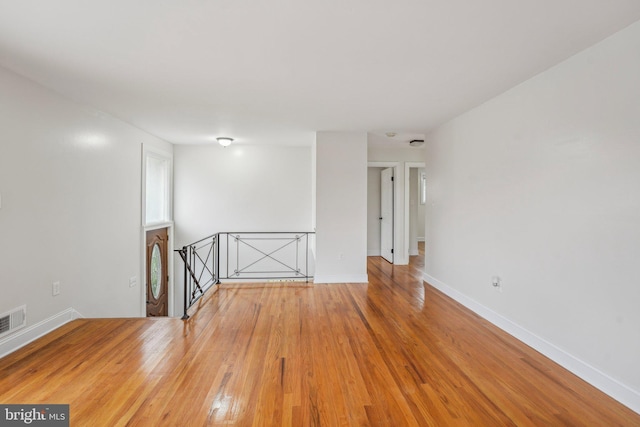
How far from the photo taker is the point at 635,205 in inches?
73.7

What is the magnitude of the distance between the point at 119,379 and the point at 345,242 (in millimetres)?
3249

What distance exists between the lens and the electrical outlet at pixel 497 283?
10.0 feet

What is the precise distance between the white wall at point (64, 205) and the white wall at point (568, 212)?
178 inches

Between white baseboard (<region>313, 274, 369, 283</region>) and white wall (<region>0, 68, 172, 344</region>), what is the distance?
2.84 m

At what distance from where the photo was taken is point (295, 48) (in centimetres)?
211

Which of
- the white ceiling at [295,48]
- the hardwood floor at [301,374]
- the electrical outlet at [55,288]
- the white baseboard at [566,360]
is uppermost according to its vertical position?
the white ceiling at [295,48]

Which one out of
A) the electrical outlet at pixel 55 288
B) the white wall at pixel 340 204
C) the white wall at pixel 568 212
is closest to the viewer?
the white wall at pixel 568 212

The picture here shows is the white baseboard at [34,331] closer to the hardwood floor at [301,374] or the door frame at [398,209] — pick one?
the hardwood floor at [301,374]

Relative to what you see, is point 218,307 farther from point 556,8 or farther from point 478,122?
point 556,8

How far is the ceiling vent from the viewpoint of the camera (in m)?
2.45

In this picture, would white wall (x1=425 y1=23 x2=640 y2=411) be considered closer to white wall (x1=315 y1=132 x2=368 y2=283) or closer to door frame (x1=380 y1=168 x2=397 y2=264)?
white wall (x1=315 y1=132 x2=368 y2=283)

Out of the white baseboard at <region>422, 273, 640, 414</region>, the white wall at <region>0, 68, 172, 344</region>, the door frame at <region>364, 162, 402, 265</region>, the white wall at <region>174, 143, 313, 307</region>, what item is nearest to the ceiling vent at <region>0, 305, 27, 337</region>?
the white wall at <region>0, 68, 172, 344</region>

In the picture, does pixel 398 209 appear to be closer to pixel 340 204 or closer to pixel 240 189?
pixel 340 204

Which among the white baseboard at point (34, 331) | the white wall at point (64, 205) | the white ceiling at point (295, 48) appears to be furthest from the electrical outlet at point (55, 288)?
the white ceiling at point (295, 48)
